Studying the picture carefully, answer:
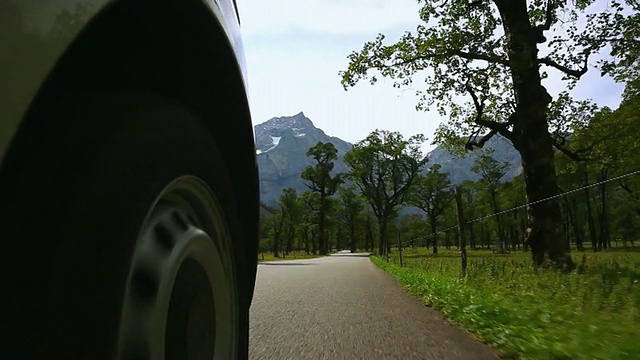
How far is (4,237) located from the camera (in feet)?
2.60

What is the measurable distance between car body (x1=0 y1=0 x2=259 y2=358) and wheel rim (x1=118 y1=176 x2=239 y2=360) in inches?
4.3

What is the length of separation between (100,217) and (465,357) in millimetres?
3282

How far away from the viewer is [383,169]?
2197 inches

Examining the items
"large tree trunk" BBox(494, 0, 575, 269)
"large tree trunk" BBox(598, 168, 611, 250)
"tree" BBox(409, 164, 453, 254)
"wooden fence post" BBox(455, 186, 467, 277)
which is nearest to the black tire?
"large tree trunk" BBox(598, 168, 611, 250)

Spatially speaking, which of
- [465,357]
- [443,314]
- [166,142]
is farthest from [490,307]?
[166,142]

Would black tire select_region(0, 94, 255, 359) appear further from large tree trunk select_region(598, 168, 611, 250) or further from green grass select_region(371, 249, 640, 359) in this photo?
large tree trunk select_region(598, 168, 611, 250)

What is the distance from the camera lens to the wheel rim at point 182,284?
1140mm

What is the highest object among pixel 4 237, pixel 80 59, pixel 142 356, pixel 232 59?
pixel 232 59

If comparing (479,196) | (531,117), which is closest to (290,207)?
(479,196)

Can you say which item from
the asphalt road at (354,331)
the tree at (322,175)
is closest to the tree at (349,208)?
the tree at (322,175)

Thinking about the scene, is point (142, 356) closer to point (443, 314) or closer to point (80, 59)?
point (80, 59)

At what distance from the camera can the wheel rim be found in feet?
3.74

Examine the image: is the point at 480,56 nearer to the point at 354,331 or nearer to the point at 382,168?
the point at 354,331

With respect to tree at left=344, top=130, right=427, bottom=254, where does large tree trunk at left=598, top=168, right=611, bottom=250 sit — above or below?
below
